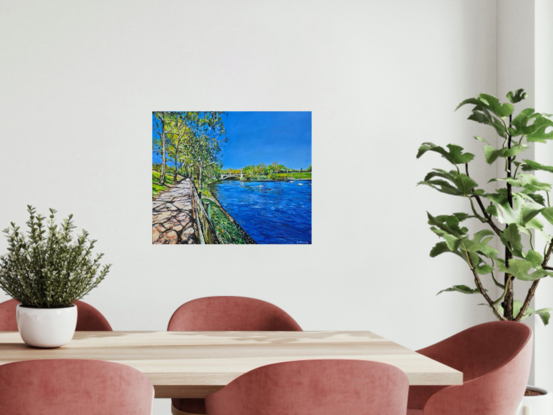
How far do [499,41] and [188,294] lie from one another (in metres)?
2.52

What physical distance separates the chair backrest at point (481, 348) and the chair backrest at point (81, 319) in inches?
58.2

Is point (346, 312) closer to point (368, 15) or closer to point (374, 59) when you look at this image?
point (374, 59)

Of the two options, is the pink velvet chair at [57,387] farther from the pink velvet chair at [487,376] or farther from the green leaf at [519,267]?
the green leaf at [519,267]

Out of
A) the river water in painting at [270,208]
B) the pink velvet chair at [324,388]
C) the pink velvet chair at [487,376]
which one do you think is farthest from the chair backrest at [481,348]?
the river water in painting at [270,208]

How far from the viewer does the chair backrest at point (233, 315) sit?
2.59 metres

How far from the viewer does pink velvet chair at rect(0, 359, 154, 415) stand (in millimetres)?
1266

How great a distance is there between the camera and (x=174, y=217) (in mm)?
3367

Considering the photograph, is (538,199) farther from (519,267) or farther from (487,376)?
(487,376)

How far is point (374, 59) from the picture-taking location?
3436 millimetres

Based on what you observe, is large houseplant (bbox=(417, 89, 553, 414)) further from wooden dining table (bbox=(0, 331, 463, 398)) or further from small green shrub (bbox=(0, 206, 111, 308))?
small green shrub (bbox=(0, 206, 111, 308))

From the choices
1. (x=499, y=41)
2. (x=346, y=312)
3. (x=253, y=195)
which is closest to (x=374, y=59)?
(x=499, y=41)

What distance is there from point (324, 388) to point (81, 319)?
1635mm

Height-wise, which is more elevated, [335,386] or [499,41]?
[499,41]

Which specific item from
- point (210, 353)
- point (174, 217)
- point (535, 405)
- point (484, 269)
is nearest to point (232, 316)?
point (210, 353)
